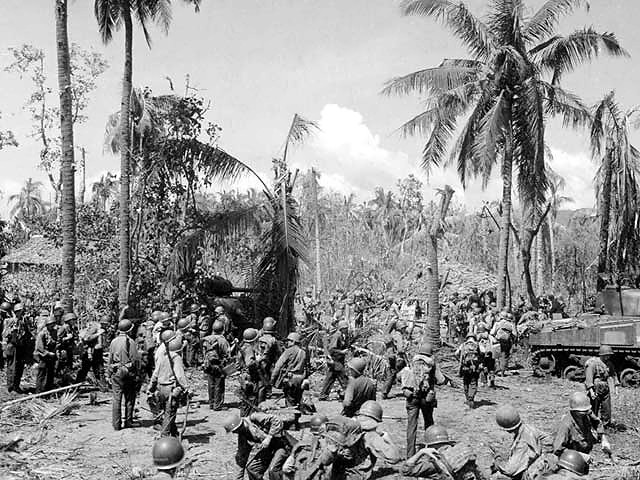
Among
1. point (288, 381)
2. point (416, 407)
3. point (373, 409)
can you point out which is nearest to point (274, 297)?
point (288, 381)

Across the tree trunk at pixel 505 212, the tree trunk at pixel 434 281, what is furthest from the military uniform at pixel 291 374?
the tree trunk at pixel 505 212

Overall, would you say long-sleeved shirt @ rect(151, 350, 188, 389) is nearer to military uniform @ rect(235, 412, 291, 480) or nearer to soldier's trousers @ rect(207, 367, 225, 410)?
military uniform @ rect(235, 412, 291, 480)

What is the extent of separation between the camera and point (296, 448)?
22.4ft

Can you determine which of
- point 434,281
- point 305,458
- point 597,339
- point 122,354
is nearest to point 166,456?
point 305,458

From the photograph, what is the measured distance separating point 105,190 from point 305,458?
2852 cm

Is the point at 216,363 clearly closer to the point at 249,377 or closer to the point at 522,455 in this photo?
the point at 249,377

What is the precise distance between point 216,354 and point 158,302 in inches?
277

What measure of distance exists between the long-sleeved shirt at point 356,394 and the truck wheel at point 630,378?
8.63m

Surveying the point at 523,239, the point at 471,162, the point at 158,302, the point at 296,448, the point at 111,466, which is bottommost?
the point at 111,466

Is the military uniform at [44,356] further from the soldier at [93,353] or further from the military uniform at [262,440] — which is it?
the military uniform at [262,440]

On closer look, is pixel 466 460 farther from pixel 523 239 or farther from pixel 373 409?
pixel 523 239

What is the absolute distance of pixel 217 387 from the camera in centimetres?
1246

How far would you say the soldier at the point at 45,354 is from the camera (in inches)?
487

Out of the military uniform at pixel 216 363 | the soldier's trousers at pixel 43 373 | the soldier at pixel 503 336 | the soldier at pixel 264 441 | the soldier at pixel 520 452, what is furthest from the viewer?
the soldier at pixel 503 336
